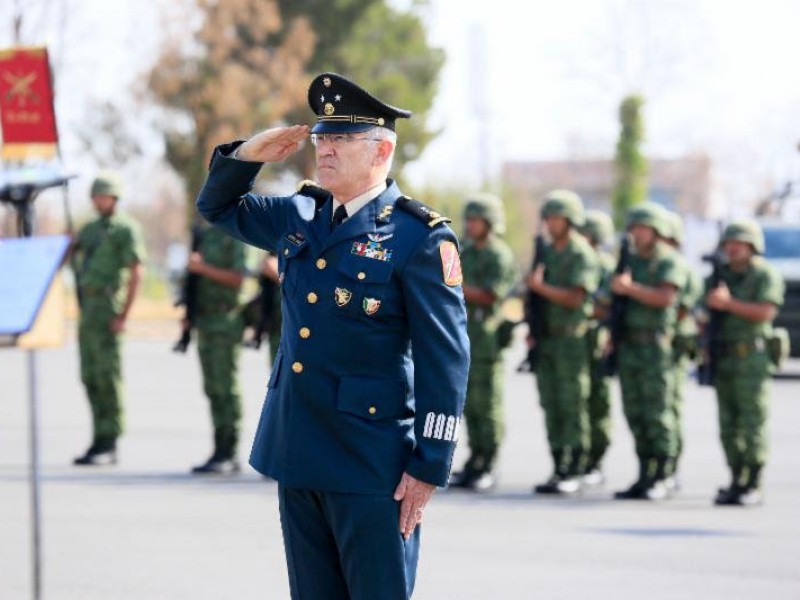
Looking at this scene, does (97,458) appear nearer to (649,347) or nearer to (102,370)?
(102,370)

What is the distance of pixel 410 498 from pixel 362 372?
0.35 m

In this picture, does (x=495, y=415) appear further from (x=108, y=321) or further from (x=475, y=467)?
(x=108, y=321)

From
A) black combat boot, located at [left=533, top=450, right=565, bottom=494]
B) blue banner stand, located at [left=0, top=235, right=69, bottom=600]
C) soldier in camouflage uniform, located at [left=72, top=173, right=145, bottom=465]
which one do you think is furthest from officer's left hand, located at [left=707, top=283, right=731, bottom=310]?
blue banner stand, located at [left=0, top=235, right=69, bottom=600]

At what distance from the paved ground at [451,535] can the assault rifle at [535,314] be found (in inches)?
33.8

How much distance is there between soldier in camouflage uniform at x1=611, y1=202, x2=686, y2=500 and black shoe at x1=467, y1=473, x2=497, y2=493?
83cm

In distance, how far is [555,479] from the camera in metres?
11.5

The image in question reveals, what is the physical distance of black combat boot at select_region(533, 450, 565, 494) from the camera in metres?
11.4

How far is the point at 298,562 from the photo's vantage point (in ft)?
16.1

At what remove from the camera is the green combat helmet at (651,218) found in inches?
442

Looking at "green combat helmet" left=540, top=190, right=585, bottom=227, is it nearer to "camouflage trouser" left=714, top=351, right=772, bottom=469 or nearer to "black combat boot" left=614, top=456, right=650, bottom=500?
"camouflage trouser" left=714, top=351, right=772, bottom=469

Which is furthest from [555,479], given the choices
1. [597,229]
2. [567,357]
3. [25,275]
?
[25,275]

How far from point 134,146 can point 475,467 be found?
38329mm

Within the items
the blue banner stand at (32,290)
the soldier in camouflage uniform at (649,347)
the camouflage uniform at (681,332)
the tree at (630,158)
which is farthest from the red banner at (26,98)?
the tree at (630,158)

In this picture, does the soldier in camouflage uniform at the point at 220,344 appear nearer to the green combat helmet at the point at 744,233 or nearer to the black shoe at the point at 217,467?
the black shoe at the point at 217,467
